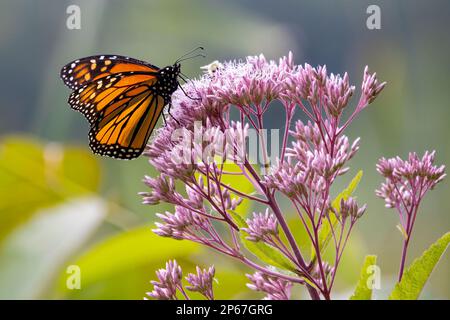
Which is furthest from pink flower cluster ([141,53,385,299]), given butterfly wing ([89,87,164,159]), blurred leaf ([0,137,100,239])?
blurred leaf ([0,137,100,239])

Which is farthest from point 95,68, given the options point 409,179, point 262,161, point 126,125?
point 409,179

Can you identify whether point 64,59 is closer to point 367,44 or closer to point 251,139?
point 367,44

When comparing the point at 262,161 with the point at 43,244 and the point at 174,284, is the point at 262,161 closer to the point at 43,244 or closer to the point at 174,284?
the point at 174,284

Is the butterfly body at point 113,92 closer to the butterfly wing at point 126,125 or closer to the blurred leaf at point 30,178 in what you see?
the butterfly wing at point 126,125

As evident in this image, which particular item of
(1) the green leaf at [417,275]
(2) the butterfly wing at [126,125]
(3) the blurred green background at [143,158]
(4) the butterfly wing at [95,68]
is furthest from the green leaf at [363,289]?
(4) the butterfly wing at [95,68]

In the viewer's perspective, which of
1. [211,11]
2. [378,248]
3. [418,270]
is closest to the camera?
[418,270]
